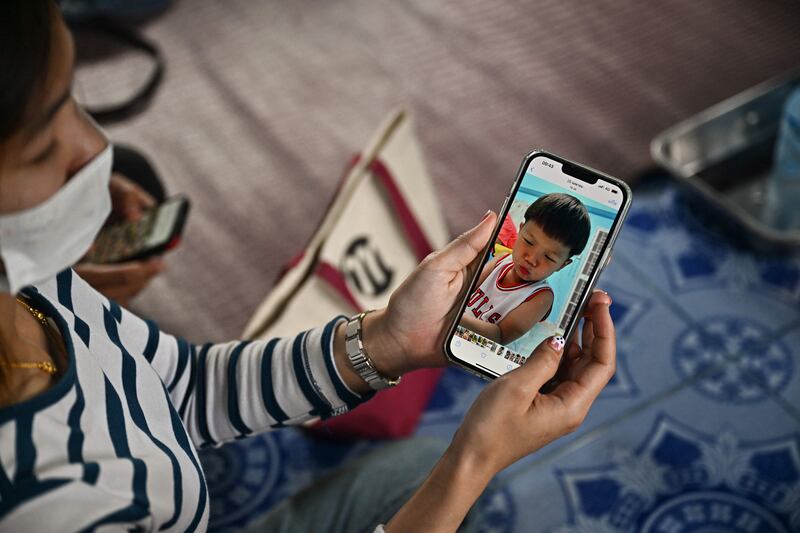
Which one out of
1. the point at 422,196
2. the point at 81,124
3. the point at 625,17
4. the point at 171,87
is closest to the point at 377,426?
the point at 422,196

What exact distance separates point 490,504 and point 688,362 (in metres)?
0.38

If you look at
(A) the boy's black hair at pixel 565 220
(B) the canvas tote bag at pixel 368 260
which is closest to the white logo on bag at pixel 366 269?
(B) the canvas tote bag at pixel 368 260

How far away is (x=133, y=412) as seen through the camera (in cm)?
59

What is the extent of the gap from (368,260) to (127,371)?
1.58 feet

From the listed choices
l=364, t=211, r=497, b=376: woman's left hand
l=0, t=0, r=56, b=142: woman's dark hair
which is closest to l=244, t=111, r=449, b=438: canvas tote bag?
l=364, t=211, r=497, b=376: woman's left hand

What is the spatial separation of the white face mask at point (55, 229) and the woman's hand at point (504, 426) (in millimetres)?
316

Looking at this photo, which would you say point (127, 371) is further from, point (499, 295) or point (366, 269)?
point (366, 269)

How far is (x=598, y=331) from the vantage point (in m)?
0.62

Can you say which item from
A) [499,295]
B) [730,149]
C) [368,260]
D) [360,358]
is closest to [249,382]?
[360,358]

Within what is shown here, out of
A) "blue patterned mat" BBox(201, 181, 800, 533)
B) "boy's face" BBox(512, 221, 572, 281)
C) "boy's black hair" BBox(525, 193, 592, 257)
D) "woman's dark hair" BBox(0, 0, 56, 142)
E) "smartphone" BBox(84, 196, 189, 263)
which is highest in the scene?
"woman's dark hair" BBox(0, 0, 56, 142)

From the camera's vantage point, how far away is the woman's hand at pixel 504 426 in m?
0.59

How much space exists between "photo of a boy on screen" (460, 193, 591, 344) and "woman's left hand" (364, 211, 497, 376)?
0.02 meters

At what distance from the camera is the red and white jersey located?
2.12 ft

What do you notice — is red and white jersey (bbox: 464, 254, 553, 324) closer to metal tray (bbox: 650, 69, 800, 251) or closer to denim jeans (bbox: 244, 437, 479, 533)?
denim jeans (bbox: 244, 437, 479, 533)
